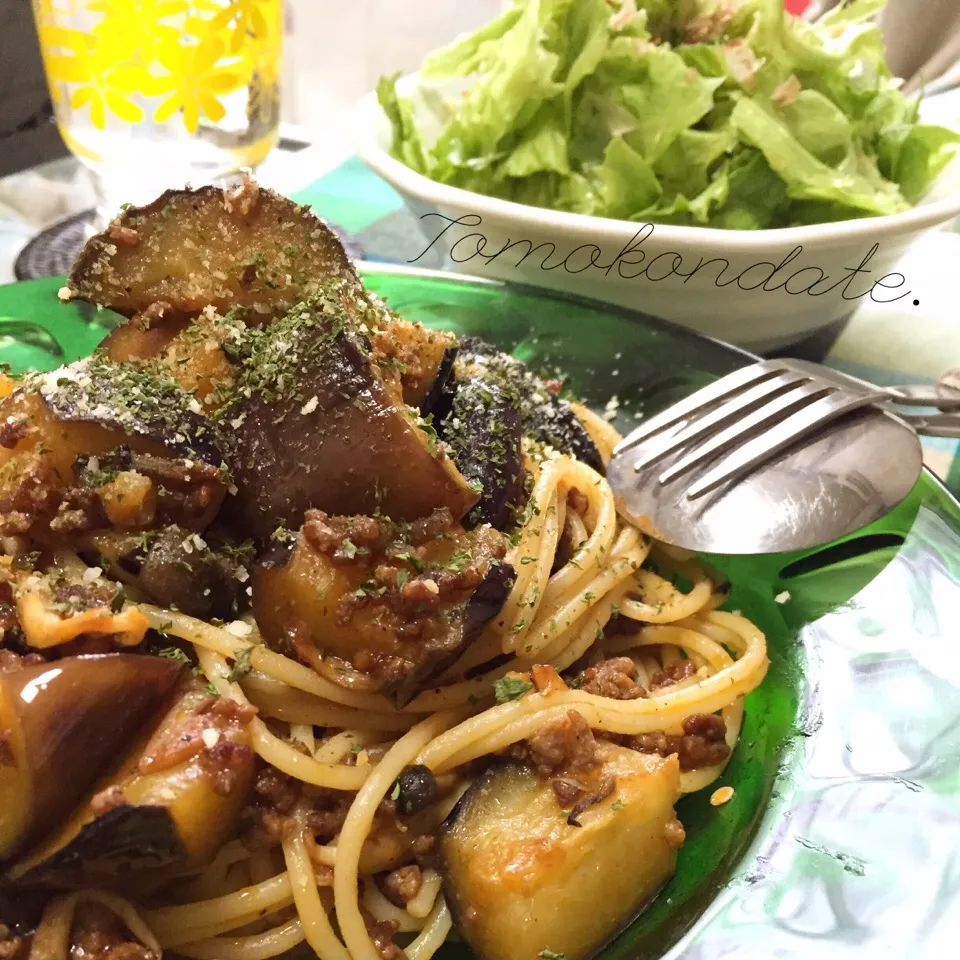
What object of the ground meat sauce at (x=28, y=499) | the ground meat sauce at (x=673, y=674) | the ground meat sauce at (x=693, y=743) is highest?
the ground meat sauce at (x=28, y=499)

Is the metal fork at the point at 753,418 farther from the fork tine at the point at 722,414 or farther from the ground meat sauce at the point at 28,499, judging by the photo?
the ground meat sauce at the point at 28,499

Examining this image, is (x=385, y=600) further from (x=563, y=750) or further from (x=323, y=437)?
(x=563, y=750)

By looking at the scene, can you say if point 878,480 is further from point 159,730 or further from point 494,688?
point 159,730

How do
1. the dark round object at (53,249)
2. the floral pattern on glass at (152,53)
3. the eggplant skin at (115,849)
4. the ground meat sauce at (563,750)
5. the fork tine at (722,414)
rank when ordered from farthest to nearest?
the dark round object at (53,249), the floral pattern on glass at (152,53), the fork tine at (722,414), the ground meat sauce at (563,750), the eggplant skin at (115,849)

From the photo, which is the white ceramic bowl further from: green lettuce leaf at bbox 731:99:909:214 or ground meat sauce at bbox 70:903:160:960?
ground meat sauce at bbox 70:903:160:960

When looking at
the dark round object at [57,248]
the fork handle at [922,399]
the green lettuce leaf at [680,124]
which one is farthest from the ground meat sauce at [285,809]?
the dark round object at [57,248]
